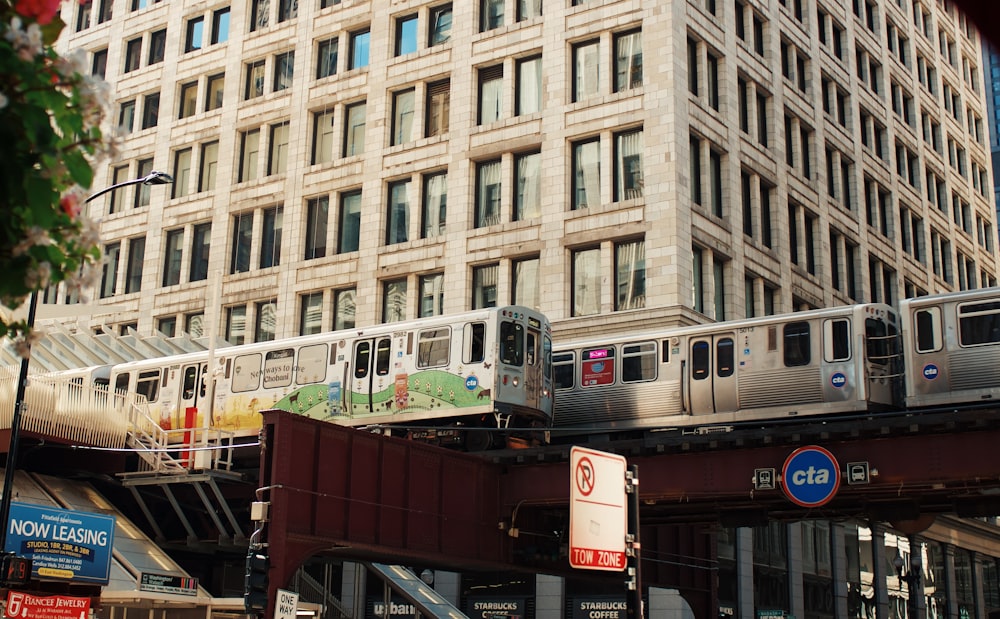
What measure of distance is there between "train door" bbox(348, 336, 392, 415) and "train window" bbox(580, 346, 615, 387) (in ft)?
20.0

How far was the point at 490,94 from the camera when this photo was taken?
53281mm

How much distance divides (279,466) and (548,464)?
782 centimetres

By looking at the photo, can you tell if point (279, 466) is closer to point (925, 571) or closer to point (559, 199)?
point (559, 199)

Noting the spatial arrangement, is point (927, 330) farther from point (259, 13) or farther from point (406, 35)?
point (259, 13)

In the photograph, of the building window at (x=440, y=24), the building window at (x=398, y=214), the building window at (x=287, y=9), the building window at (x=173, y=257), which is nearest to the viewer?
the building window at (x=398, y=214)

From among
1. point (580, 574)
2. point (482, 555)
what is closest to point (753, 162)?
point (580, 574)

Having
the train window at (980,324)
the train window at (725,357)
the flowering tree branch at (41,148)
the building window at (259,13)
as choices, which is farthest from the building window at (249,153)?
the flowering tree branch at (41,148)

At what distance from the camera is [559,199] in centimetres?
4878

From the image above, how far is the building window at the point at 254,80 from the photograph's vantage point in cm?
6156

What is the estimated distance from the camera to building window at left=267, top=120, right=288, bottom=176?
59.2 m

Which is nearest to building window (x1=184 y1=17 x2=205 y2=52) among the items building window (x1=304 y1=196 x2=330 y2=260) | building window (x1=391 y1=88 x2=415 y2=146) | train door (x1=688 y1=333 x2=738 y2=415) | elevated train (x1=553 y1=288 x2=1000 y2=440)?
building window (x1=304 y1=196 x2=330 y2=260)

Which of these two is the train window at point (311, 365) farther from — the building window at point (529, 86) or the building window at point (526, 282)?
the building window at point (529, 86)

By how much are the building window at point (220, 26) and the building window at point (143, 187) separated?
742 cm

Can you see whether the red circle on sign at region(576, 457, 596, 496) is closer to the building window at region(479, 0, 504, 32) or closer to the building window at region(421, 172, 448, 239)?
the building window at region(421, 172, 448, 239)
